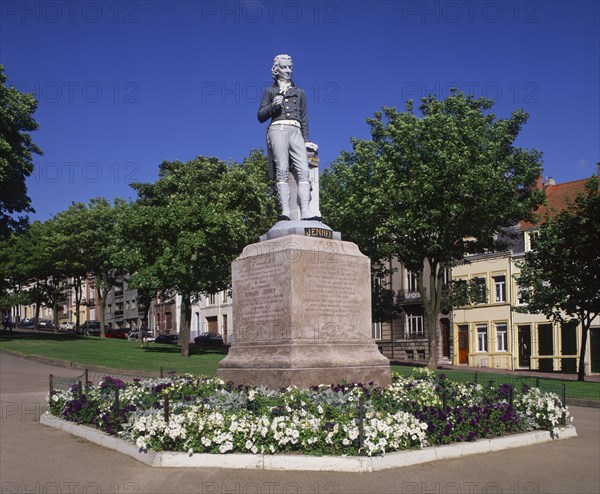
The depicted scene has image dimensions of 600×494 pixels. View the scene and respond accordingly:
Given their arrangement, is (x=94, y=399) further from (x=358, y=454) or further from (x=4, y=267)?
(x=4, y=267)

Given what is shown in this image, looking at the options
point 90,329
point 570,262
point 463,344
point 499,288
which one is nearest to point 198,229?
point 570,262

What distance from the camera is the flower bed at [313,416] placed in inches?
382

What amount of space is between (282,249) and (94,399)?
451 cm

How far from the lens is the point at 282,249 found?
13328 millimetres

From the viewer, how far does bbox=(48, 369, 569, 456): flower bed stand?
382 inches

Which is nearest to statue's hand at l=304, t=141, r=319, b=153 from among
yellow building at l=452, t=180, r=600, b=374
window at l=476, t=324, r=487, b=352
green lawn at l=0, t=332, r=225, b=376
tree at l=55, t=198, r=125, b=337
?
green lawn at l=0, t=332, r=225, b=376

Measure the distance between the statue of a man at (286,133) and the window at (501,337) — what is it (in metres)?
40.6

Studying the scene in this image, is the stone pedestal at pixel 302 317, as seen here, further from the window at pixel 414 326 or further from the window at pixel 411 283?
the window at pixel 411 283

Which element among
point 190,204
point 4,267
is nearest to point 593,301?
point 190,204

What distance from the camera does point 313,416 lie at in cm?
998

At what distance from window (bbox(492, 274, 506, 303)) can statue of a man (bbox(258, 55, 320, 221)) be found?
4048 centimetres

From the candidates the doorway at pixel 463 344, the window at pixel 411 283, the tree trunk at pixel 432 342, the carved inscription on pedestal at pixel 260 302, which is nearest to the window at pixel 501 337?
the doorway at pixel 463 344

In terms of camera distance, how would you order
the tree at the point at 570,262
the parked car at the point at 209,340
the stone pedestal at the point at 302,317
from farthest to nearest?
1. the parked car at the point at 209,340
2. the tree at the point at 570,262
3. the stone pedestal at the point at 302,317

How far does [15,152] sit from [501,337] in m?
35.4
